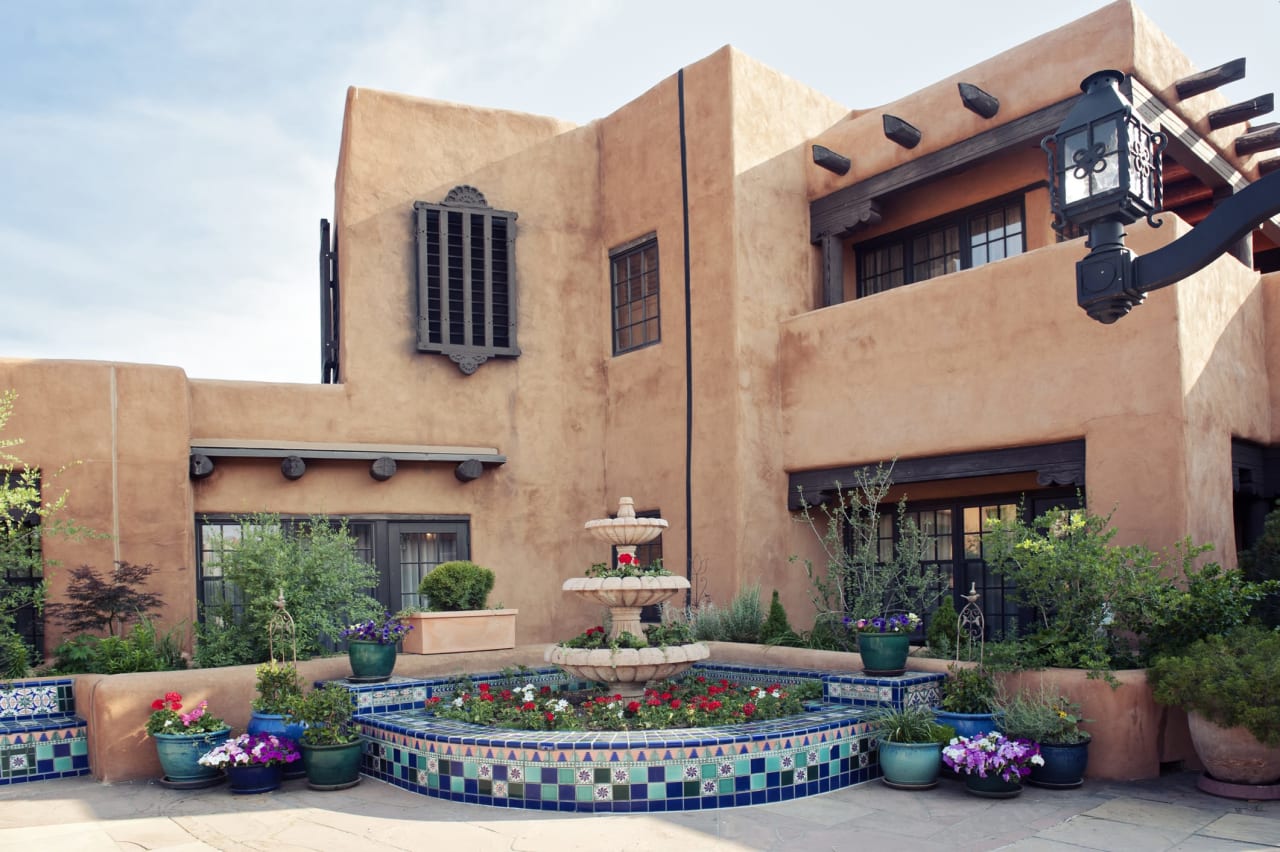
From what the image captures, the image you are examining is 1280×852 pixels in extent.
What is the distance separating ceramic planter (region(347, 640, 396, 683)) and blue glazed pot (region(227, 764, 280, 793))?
1419mm

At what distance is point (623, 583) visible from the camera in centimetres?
892

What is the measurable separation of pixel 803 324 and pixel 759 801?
7.07 metres

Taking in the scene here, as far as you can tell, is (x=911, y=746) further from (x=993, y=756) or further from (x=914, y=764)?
(x=993, y=756)

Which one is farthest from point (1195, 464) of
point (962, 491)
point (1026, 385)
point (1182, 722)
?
point (962, 491)

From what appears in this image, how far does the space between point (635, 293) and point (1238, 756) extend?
367 inches

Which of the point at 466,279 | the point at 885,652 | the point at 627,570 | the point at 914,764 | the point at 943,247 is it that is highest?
the point at 943,247

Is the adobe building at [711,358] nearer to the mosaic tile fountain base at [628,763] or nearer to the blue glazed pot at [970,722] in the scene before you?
the blue glazed pot at [970,722]

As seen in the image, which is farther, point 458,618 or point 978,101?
point 978,101

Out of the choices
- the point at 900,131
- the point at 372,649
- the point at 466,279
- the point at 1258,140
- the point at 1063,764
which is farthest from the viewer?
the point at 466,279

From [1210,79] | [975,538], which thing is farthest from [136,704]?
[1210,79]

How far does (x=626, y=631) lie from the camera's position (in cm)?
911

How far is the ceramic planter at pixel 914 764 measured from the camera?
24.7 ft

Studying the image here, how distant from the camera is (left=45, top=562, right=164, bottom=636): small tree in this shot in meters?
10.2

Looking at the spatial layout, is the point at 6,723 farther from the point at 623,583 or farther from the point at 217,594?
the point at 623,583
